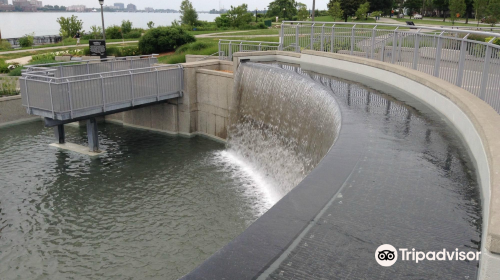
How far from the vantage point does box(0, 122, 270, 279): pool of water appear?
1044cm

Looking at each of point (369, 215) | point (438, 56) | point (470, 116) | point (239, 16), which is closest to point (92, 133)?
point (438, 56)

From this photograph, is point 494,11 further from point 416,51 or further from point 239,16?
point 239,16

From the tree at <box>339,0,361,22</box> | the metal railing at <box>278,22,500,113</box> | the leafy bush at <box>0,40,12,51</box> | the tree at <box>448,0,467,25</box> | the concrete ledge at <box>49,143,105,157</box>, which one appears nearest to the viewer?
the metal railing at <box>278,22,500,113</box>

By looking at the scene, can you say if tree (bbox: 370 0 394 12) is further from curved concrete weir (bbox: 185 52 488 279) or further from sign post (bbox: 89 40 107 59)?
curved concrete weir (bbox: 185 52 488 279)

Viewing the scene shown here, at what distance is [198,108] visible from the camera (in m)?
23.3

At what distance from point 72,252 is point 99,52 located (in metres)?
19.3

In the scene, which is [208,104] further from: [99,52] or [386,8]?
[386,8]

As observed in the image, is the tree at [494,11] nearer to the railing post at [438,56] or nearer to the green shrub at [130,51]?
the green shrub at [130,51]

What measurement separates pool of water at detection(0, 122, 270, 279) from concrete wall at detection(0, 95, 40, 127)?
392 centimetres

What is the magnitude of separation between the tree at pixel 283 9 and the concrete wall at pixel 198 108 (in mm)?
70640

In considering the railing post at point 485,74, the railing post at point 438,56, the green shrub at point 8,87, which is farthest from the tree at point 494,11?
the green shrub at point 8,87

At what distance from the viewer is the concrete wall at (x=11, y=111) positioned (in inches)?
948

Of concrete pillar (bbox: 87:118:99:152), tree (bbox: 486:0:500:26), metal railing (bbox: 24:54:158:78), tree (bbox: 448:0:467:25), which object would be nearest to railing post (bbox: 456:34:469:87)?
concrete pillar (bbox: 87:118:99:152)

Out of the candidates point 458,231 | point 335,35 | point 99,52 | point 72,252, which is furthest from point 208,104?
point 458,231
